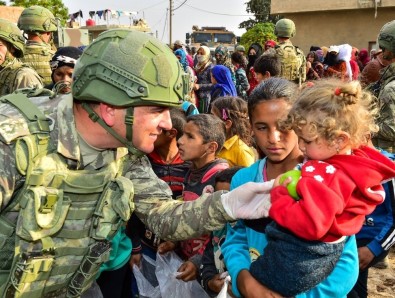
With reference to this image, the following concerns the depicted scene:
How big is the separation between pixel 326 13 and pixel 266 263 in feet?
73.3

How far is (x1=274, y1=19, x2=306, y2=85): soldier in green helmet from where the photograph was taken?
22.6 ft

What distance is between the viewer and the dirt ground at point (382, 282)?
150 inches

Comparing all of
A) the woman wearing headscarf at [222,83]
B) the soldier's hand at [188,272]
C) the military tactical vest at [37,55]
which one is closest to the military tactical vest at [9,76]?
the military tactical vest at [37,55]

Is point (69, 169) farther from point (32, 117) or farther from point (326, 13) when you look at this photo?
point (326, 13)

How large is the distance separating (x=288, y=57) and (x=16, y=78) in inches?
163

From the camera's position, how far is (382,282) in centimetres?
399

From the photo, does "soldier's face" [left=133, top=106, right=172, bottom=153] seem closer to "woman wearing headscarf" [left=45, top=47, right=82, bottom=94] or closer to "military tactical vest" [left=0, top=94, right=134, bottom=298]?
"military tactical vest" [left=0, top=94, right=134, bottom=298]

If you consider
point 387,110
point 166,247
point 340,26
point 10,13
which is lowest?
point 340,26

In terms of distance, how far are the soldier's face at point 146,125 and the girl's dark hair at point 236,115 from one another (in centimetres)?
185

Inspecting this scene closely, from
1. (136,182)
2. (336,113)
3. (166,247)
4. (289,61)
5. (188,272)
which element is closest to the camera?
(336,113)

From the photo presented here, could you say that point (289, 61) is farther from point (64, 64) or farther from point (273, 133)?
point (273, 133)

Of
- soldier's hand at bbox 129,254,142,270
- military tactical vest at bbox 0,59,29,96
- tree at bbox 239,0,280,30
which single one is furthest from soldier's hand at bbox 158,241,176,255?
tree at bbox 239,0,280,30

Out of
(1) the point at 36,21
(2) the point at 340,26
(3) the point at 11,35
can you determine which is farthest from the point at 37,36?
(2) the point at 340,26

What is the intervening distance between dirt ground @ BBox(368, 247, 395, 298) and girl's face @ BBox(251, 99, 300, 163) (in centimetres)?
222
